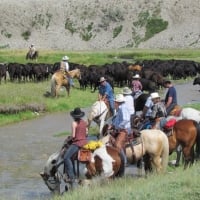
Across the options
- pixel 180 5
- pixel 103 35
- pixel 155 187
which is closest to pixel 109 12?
pixel 103 35

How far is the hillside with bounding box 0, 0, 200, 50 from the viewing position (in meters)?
107

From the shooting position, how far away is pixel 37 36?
114 meters

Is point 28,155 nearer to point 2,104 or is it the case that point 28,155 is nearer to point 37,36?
point 2,104

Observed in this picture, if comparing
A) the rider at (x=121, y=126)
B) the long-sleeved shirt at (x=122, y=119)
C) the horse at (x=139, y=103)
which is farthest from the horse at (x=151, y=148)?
the horse at (x=139, y=103)

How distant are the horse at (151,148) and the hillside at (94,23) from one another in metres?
88.7

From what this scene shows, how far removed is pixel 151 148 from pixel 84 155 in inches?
75.6

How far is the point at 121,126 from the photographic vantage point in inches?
539

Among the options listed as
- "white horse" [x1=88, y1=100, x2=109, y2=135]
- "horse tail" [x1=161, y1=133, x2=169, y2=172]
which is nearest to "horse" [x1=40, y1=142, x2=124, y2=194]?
"horse tail" [x1=161, y1=133, x2=169, y2=172]

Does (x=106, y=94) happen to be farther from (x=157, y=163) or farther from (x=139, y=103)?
(x=157, y=163)

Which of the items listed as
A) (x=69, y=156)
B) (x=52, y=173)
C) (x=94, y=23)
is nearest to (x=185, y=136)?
(x=69, y=156)

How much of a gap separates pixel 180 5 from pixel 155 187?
4285 inches

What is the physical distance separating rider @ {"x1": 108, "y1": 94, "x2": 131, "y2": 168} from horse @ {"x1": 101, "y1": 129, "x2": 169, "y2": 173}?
0.59 feet

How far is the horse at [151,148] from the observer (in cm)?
1333

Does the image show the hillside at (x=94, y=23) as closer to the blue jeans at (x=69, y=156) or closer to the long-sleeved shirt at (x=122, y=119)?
the long-sleeved shirt at (x=122, y=119)
